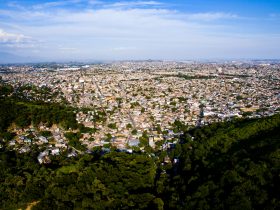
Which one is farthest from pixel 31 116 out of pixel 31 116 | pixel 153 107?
pixel 153 107

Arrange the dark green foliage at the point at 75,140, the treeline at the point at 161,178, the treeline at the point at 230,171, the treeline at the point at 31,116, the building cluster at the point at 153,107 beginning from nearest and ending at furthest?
the treeline at the point at 230,171 → the treeline at the point at 161,178 → the dark green foliage at the point at 75,140 → the building cluster at the point at 153,107 → the treeline at the point at 31,116

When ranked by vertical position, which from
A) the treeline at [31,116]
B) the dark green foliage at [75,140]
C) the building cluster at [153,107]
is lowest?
the dark green foliage at [75,140]

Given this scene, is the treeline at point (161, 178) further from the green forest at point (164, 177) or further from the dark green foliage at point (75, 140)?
the dark green foliage at point (75, 140)

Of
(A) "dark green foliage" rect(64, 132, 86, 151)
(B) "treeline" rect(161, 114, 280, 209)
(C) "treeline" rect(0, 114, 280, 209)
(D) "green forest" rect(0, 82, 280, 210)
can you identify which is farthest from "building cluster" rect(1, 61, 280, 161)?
(B) "treeline" rect(161, 114, 280, 209)

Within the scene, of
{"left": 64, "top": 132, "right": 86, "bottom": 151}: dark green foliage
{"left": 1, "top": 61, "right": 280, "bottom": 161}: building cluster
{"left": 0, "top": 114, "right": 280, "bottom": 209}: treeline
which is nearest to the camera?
{"left": 0, "top": 114, "right": 280, "bottom": 209}: treeline

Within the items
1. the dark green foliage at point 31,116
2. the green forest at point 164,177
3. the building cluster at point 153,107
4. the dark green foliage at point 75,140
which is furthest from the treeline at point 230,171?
the dark green foliage at point 31,116

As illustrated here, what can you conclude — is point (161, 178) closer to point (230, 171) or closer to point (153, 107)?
point (230, 171)

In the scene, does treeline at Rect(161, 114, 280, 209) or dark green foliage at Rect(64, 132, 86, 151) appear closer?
treeline at Rect(161, 114, 280, 209)

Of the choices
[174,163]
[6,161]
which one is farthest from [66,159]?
[174,163]

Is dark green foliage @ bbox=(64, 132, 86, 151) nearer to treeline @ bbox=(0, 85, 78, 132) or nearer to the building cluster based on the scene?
the building cluster
